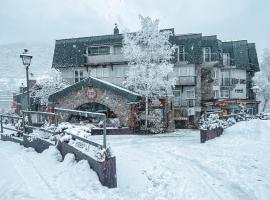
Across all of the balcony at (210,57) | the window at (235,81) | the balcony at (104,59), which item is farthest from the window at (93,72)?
the window at (235,81)

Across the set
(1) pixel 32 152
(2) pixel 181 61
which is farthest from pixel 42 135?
(2) pixel 181 61

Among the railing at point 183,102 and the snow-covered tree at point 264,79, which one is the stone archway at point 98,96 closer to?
the railing at point 183,102

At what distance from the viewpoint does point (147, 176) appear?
29.9 ft

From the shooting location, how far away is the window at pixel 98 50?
35406mm

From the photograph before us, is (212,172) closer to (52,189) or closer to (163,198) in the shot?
(163,198)

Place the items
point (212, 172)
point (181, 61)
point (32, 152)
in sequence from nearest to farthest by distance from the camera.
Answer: point (212, 172)
point (32, 152)
point (181, 61)

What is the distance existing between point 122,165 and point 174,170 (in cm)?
163

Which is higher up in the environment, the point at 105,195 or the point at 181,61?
the point at 181,61

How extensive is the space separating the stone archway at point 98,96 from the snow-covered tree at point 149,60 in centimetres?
187

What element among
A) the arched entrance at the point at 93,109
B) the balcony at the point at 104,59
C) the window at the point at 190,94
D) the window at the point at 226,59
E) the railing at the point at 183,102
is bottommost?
the arched entrance at the point at 93,109

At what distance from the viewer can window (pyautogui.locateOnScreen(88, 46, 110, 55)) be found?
3541cm

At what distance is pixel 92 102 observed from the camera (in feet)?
84.7

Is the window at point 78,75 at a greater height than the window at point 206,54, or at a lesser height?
lesser

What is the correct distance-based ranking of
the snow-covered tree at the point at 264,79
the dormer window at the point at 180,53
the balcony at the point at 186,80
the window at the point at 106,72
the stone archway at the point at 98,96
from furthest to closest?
the snow-covered tree at the point at 264,79
the window at the point at 106,72
the dormer window at the point at 180,53
the balcony at the point at 186,80
the stone archway at the point at 98,96
